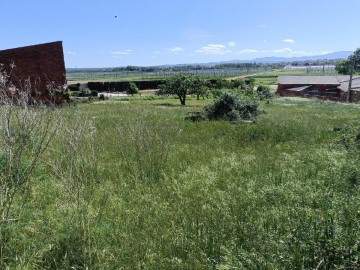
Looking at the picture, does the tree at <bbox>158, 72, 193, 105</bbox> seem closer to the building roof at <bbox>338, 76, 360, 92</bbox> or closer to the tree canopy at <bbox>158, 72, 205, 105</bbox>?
the tree canopy at <bbox>158, 72, 205, 105</bbox>

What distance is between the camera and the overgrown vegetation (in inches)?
122

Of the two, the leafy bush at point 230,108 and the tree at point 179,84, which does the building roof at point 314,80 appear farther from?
the leafy bush at point 230,108

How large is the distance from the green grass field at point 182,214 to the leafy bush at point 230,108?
8404 mm

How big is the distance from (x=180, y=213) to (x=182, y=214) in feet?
0.09

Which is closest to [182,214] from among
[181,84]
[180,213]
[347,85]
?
[180,213]

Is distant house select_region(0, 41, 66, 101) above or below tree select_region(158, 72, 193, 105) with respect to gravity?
above

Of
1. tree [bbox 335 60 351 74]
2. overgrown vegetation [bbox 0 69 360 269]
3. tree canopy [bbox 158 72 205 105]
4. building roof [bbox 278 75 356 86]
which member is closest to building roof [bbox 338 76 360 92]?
building roof [bbox 278 75 356 86]

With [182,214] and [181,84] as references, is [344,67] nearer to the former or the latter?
[181,84]

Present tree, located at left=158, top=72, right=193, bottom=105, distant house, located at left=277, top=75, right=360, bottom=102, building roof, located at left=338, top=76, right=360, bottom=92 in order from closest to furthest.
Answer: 1. tree, located at left=158, top=72, right=193, bottom=105
2. building roof, located at left=338, top=76, right=360, bottom=92
3. distant house, located at left=277, top=75, right=360, bottom=102

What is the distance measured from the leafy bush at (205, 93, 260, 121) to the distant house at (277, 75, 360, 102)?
40692 mm

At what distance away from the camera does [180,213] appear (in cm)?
420

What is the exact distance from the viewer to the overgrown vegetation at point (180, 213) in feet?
10.2

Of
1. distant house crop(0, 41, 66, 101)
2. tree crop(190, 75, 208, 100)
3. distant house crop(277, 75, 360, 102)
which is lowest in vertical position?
distant house crop(277, 75, 360, 102)

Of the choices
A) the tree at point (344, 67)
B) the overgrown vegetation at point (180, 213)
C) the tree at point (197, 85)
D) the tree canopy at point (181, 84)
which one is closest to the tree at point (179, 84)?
the tree canopy at point (181, 84)
